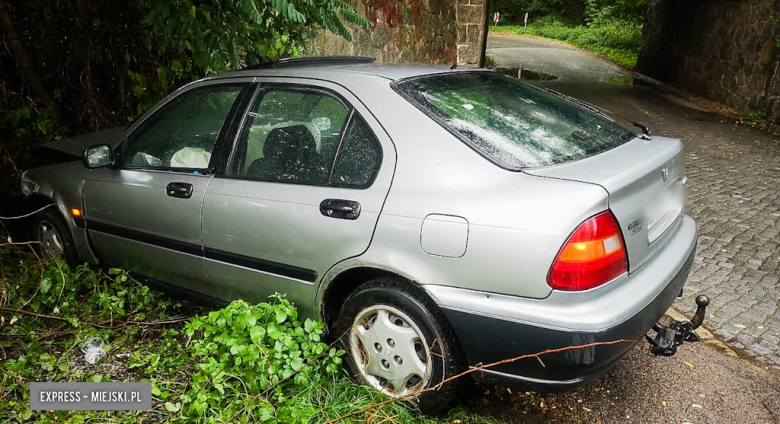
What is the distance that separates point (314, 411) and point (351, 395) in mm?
245

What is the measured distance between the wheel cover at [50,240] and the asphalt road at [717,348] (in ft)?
10.3

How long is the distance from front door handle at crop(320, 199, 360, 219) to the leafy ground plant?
518 millimetres

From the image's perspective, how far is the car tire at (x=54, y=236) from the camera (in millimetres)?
4191

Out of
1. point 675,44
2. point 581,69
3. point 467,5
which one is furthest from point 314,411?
point 581,69

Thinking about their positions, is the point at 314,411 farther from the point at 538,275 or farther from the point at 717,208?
the point at 717,208

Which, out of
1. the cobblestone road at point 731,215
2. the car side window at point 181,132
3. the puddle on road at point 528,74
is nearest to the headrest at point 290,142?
the car side window at point 181,132

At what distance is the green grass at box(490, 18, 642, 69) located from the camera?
81.4 feet

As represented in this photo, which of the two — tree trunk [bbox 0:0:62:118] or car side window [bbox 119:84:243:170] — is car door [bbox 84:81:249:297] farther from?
tree trunk [bbox 0:0:62:118]

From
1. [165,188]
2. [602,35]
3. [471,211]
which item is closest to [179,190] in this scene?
[165,188]

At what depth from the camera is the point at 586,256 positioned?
233 cm

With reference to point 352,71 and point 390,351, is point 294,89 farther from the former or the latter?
point 390,351

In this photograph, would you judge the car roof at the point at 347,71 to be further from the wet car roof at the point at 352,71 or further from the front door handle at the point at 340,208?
the front door handle at the point at 340,208

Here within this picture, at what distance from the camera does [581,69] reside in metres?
20.6

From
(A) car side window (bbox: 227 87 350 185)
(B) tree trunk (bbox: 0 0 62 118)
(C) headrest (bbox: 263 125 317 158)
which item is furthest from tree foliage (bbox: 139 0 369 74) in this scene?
(B) tree trunk (bbox: 0 0 62 118)
